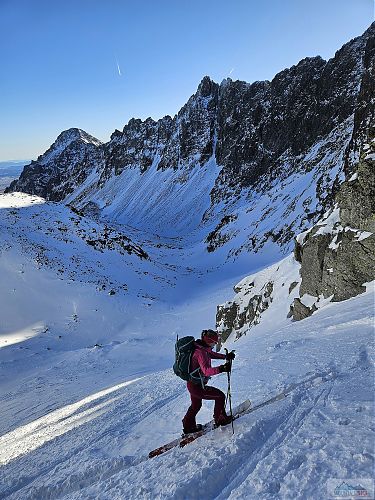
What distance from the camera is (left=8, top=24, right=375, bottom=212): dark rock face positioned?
71500 mm

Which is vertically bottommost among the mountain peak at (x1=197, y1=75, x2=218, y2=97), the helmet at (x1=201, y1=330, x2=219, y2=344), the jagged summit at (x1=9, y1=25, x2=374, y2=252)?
the helmet at (x1=201, y1=330, x2=219, y2=344)

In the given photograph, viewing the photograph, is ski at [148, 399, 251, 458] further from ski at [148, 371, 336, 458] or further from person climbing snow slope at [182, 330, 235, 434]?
person climbing snow slope at [182, 330, 235, 434]

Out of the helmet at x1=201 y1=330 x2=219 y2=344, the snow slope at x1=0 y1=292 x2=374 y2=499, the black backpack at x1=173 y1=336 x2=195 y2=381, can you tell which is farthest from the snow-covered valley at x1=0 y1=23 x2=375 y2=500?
the helmet at x1=201 y1=330 x2=219 y2=344

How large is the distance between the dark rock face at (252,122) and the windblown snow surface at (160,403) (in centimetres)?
3883

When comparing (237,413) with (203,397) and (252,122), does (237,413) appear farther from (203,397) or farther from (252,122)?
(252,122)

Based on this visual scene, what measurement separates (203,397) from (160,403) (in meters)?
3.90

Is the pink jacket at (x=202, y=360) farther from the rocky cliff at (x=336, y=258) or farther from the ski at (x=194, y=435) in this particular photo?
the rocky cliff at (x=336, y=258)

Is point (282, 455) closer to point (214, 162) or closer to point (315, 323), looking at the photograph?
point (315, 323)

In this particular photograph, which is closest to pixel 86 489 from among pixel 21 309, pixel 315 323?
pixel 315 323

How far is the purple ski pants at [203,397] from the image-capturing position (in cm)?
619

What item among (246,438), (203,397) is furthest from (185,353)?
(246,438)

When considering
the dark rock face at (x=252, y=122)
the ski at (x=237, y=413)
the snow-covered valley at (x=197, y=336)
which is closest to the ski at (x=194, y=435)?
the ski at (x=237, y=413)

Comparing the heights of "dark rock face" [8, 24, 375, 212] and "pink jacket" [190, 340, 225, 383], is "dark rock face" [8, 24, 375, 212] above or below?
above

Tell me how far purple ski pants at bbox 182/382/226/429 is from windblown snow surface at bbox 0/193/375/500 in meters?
0.34
